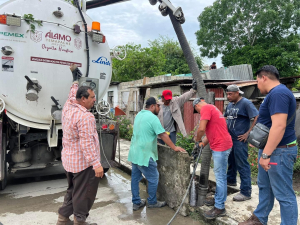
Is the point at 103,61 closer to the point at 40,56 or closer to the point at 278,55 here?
the point at 40,56

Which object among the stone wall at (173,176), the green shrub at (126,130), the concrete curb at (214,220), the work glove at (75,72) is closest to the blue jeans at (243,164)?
the concrete curb at (214,220)

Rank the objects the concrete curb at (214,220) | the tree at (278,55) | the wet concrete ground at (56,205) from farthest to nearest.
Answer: the tree at (278,55) < the wet concrete ground at (56,205) < the concrete curb at (214,220)

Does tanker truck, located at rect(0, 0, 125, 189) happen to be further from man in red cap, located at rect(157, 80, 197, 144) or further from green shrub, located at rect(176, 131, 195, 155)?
green shrub, located at rect(176, 131, 195, 155)

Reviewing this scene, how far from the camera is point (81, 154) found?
2.72 meters

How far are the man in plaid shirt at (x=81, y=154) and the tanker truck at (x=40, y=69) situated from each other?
1303mm

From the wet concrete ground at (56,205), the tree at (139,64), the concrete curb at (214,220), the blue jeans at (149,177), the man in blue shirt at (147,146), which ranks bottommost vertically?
the wet concrete ground at (56,205)

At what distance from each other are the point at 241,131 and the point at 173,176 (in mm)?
1234

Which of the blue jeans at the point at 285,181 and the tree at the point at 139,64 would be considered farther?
the tree at the point at 139,64

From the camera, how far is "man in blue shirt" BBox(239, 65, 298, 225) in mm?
2166

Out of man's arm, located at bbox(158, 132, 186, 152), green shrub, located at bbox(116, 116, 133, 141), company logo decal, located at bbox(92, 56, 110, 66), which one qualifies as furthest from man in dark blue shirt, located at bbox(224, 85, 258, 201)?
green shrub, located at bbox(116, 116, 133, 141)

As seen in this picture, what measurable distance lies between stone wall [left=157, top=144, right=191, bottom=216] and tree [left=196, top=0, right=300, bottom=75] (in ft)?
47.8

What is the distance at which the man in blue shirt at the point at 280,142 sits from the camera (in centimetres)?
217

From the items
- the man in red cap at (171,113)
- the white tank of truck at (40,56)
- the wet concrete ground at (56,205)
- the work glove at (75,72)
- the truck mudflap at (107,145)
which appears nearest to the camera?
the wet concrete ground at (56,205)

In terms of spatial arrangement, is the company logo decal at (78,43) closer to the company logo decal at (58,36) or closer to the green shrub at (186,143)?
the company logo decal at (58,36)
